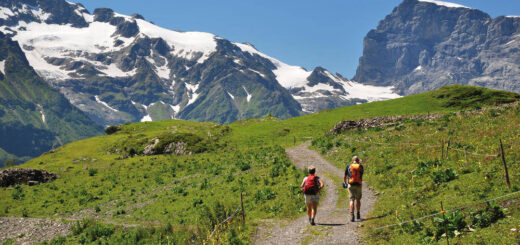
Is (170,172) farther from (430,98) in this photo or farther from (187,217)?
(430,98)

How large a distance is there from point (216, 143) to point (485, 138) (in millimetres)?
49872

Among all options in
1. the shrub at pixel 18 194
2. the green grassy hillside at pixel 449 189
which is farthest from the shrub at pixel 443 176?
the shrub at pixel 18 194

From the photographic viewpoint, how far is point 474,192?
17.0 metres

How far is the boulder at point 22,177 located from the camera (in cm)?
4727

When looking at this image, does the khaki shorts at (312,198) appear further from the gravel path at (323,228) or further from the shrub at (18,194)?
the shrub at (18,194)

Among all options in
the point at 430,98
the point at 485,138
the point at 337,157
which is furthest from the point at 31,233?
the point at 430,98

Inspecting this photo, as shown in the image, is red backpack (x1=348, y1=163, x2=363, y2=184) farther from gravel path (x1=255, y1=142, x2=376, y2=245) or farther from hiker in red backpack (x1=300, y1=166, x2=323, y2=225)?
gravel path (x1=255, y1=142, x2=376, y2=245)

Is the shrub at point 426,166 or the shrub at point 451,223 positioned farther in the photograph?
the shrub at point 426,166

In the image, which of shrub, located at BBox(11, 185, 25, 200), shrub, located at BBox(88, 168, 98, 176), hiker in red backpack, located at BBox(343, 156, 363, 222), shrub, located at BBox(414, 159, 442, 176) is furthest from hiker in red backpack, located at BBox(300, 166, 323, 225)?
shrub, located at BBox(88, 168, 98, 176)

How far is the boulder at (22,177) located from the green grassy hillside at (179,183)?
2.61 metres

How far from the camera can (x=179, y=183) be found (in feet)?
135

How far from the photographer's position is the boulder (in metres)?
47.3

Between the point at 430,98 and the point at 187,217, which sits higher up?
the point at 430,98

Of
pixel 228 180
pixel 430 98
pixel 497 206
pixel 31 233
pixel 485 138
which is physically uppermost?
pixel 430 98
